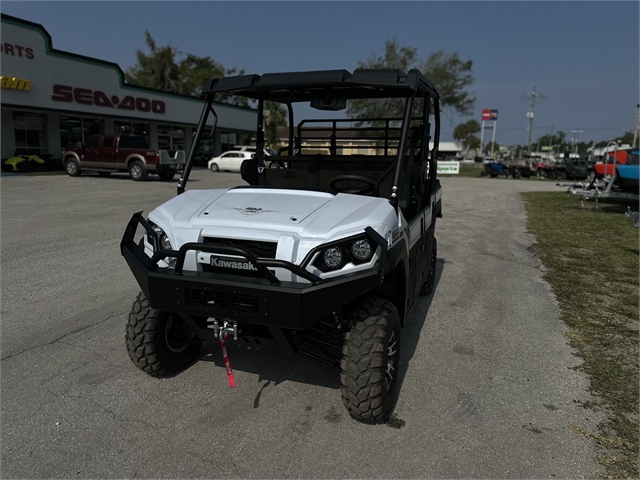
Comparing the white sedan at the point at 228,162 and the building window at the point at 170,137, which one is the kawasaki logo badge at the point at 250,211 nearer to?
the white sedan at the point at 228,162

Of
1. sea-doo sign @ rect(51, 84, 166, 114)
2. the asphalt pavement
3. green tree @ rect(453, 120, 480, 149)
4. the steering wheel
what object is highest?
green tree @ rect(453, 120, 480, 149)

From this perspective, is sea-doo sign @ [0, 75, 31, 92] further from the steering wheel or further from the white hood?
the steering wheel

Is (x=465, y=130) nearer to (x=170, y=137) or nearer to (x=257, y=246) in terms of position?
(x=170, y=137)

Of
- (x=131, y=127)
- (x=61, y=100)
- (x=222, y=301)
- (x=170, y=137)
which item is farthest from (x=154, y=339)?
(x=170, y=137)

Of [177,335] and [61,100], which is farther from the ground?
[61,100]

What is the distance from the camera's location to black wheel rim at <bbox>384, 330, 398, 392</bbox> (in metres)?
3.16

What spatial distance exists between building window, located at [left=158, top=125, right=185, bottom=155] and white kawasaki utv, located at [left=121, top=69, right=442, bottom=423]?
105ft

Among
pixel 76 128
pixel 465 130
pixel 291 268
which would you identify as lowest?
pixel 291 268

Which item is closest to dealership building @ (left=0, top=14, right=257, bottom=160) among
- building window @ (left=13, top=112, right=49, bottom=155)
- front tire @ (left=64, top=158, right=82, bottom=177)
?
building window @ (left=13, top=112, right=49, bottom=155)

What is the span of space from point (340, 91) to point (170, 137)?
1318 inches

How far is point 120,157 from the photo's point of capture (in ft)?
69.7

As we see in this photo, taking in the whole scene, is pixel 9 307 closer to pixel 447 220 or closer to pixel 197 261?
pixel 197 261

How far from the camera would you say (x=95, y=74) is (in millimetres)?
26531

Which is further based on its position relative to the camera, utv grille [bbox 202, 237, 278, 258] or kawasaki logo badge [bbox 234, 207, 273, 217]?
kawasaki logo badge [bbox 234, 207, 273, 217]
